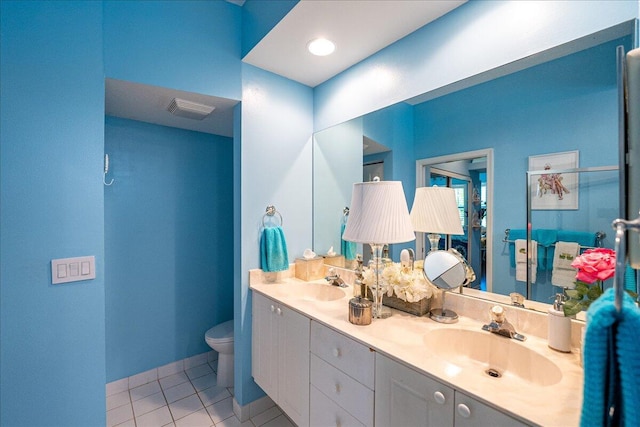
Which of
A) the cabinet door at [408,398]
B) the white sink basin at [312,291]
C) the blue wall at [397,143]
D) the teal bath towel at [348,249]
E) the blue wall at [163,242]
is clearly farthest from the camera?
the blue wall at [163,242]

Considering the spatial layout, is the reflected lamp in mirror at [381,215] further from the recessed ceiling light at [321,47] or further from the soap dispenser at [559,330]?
the recessed ceiling light at [321,47]

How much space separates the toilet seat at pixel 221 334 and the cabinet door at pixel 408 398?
1399 mm

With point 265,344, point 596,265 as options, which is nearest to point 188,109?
point 265,344

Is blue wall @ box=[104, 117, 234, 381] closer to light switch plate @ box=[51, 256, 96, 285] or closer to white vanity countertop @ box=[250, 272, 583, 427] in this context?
light switch plate @ box=[51, 256, 96, 285]

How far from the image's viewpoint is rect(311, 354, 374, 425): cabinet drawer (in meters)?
1.05

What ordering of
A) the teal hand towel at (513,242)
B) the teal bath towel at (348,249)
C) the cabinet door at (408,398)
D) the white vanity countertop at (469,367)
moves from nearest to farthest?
the white vanity countertop at (469,367) < the cabinet door at (408,398) < the teal hand towel at (513,242) < the teal bath towel at (348,249)

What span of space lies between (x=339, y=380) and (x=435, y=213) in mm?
872

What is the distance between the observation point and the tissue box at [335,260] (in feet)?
6.51

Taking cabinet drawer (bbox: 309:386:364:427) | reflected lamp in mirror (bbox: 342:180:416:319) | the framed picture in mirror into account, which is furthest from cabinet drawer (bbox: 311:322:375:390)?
the framed picture in mirror

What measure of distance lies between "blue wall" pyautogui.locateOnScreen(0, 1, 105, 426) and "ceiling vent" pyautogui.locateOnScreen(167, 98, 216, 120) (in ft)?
1.44

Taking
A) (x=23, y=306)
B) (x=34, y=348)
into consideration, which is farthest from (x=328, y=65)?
(x=34, y=348)

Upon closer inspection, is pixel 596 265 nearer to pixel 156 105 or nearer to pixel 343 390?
pixel 343 390

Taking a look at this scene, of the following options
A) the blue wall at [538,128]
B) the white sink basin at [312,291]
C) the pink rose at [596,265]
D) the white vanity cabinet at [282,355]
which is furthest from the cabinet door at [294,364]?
the pink rose at [596,265]

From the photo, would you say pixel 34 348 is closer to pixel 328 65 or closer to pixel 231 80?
pixel 231 80
